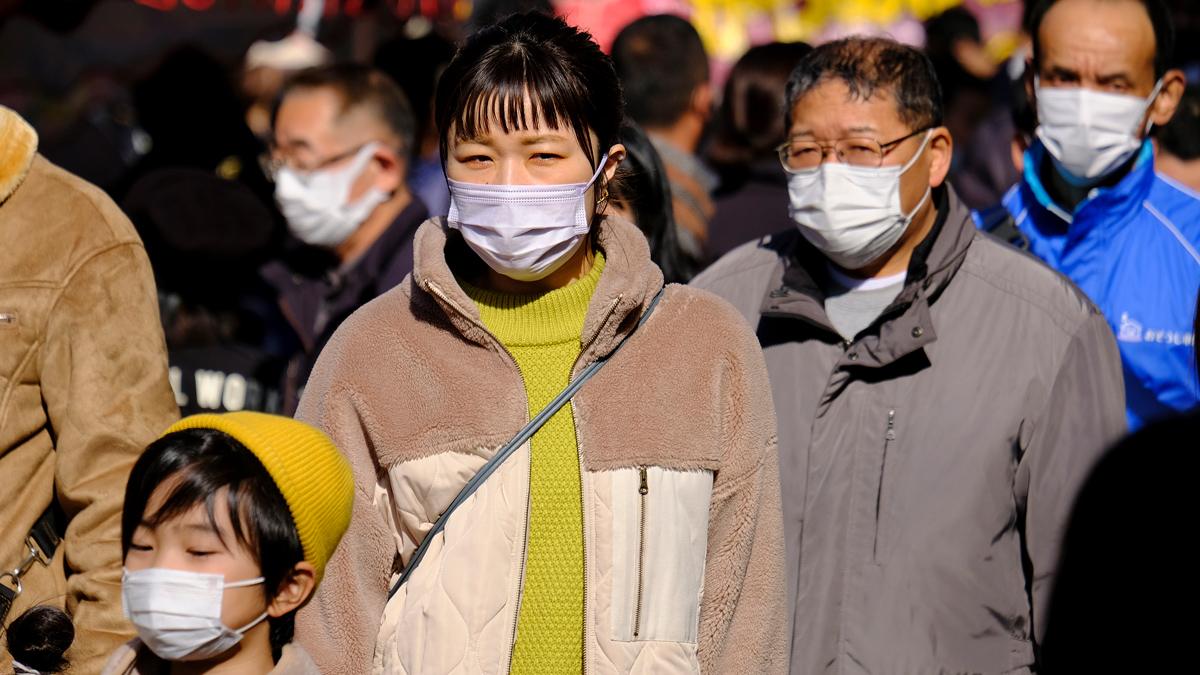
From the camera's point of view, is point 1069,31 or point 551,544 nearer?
point 551,544

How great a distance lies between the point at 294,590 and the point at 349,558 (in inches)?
5.5

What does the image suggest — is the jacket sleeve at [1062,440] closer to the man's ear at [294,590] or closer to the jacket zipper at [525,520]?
the jacket zipper at [525,520]

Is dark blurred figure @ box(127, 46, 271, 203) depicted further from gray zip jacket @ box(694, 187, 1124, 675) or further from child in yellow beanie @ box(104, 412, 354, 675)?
child in yellow beanie @ box(104, 412, 354, 675)

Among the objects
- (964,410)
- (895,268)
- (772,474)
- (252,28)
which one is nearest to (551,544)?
(772,474)

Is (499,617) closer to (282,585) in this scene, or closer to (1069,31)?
(282,585)

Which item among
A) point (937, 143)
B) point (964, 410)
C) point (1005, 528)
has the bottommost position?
point (1005, 528)

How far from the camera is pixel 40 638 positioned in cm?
356

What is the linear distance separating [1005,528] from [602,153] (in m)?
1.34

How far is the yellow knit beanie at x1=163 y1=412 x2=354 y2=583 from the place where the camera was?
10.7 ft

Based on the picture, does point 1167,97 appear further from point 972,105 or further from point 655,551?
point 972,105

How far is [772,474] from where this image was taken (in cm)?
354

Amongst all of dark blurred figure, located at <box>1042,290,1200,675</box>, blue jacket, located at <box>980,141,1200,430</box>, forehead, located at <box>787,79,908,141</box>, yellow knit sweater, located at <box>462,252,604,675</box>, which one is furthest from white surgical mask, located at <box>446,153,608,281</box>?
blue jacket, located at <box>980,141,1200,430</box>

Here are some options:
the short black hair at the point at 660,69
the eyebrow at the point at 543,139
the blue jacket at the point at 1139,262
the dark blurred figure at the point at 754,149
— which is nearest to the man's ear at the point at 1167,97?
the blue jacket at the point at 1139,262

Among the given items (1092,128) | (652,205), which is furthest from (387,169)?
(1092,128)
